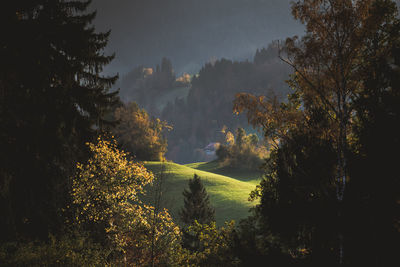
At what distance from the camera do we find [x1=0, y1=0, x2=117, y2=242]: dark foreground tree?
11266 mm

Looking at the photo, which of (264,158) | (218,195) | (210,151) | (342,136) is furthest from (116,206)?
(210,151)

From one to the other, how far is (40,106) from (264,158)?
12.5m

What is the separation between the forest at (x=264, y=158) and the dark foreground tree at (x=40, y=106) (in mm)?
60

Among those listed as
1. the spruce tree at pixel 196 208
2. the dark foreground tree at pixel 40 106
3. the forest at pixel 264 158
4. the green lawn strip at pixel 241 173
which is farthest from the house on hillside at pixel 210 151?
the dark foreground tree at pixel 40 106

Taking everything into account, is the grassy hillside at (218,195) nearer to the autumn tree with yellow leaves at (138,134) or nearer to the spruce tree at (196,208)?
the spruce tree at (196,208)

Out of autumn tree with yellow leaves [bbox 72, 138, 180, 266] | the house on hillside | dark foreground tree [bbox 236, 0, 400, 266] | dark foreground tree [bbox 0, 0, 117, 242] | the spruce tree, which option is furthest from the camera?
the house on hillside

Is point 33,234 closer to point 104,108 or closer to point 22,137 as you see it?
point 22,137

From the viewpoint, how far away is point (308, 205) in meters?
8.02

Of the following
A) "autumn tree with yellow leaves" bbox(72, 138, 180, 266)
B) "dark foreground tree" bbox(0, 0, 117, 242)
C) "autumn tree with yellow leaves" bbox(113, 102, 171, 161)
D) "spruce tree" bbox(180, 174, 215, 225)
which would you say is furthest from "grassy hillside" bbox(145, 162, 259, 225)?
"dark foreground tree" bbox(0, 0, 117, 242)

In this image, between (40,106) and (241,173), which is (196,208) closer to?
(40,106)

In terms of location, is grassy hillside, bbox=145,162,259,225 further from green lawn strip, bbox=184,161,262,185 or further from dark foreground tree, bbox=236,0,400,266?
dark foreground tree, bbox=236,0,400,266

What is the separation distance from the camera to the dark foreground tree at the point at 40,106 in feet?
37.0

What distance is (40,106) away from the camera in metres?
12.5

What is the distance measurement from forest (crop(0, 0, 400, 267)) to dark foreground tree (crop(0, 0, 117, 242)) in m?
0.06
